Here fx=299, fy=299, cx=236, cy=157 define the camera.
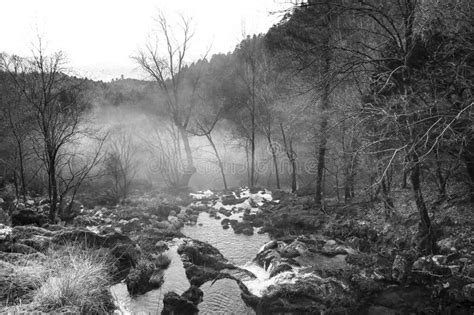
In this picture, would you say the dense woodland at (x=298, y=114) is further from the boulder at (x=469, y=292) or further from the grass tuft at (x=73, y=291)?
the grass tuft at (x=73, y=291)

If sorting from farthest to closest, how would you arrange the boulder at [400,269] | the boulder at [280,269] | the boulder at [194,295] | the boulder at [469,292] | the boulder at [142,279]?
the boulder at [280,269] < the boulder at [142,279] < the boulder at [400,269] < the boulder at [194,295] < the boulder at [469,292]

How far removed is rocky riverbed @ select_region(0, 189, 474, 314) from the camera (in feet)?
19.3

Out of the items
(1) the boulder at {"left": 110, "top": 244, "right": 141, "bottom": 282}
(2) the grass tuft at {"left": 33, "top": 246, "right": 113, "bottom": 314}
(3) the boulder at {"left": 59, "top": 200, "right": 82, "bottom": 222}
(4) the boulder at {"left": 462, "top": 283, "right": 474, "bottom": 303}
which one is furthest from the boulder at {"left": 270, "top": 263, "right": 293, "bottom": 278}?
(3) the boulder at {"left": 59, "top": 200, "right": 82, "bottom": 222}

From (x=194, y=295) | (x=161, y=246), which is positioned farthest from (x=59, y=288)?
(x=161, y=246)

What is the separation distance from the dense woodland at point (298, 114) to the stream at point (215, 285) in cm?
384

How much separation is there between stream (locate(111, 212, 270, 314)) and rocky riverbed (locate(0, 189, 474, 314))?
4 centimetres

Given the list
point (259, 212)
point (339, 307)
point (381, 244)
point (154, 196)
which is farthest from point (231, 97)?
point (339, 307)

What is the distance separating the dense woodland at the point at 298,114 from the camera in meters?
5.77

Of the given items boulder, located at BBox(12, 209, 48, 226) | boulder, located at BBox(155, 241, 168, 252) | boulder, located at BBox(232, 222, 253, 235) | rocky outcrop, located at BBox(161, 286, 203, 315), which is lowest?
boulder, located at BBox(232, 222, 253, 235)

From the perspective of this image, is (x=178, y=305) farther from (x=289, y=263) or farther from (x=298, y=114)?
(x=298, y=114)

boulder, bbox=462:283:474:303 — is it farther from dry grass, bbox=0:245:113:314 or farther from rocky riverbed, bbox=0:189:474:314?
dry grass, bbox=0:245:113:314

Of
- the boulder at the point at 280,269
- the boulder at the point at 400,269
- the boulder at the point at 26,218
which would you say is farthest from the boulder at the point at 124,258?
the boulder at the point at 400,269

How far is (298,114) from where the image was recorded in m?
8.80

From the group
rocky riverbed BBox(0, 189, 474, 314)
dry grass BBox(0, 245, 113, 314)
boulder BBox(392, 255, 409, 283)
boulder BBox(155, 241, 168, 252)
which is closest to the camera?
dry grass BBox(0, 245, 113, 314)
